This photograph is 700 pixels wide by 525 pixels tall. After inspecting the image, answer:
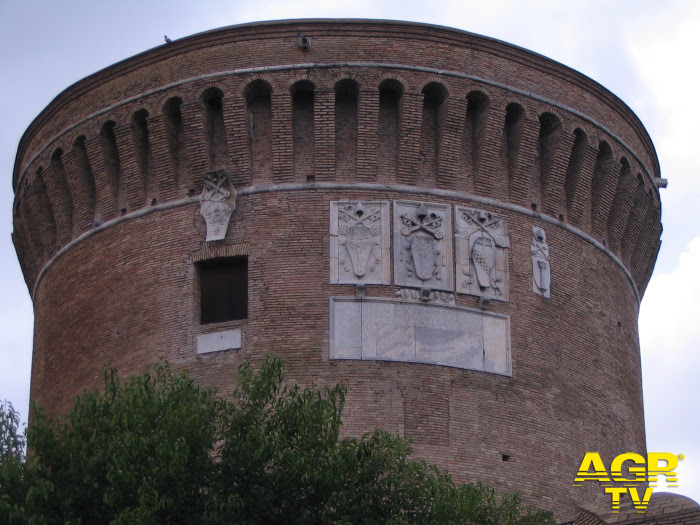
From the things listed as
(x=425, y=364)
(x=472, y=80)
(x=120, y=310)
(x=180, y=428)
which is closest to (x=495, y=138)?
(x=472, y=80)

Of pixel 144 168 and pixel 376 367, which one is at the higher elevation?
pixel 144 168

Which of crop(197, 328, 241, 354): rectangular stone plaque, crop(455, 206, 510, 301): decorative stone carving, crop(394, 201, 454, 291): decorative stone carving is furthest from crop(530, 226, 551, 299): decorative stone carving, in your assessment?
crop(197, 328, 241, 354): rectangular stone plaque

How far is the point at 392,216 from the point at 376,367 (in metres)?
2.45

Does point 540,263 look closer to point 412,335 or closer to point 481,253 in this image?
point 481,253

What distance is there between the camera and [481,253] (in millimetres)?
26875

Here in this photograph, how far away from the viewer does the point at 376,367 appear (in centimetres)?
2572

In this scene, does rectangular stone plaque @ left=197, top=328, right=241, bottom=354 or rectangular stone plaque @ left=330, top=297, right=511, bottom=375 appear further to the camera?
rectangular stone plaque @ left=197, top=328, right=241, bottom=354

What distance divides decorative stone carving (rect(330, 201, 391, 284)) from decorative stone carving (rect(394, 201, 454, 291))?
20 cm

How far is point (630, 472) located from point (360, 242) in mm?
5487

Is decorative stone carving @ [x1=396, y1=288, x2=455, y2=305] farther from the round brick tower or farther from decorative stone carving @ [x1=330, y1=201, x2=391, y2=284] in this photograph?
decorative stone carving @ [x1=330, y1=201, x2=391, y2=284]

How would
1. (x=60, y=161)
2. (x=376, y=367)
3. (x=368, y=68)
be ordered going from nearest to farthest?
(x=376, y=367) → (x=368, y=68) → (x=60, y=161)

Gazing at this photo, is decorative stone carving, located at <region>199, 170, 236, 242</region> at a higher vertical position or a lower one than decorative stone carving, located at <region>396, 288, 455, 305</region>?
higher

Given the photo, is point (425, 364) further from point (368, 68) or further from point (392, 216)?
point (368, 68)

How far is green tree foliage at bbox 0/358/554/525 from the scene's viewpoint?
68.3 ft
